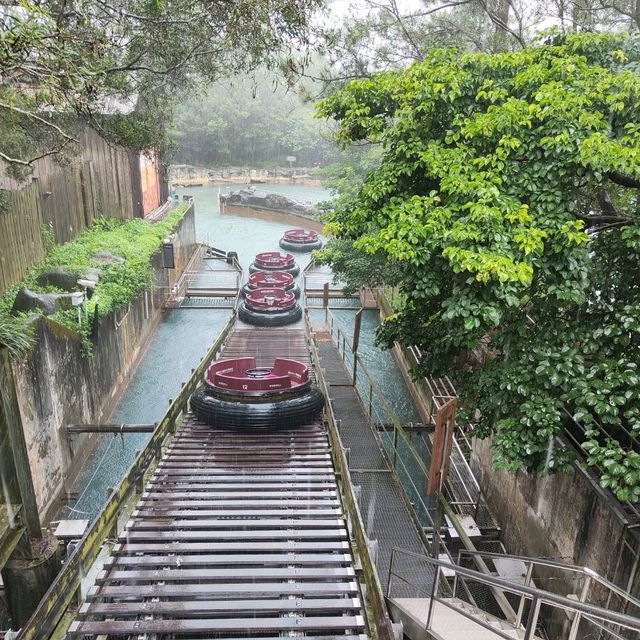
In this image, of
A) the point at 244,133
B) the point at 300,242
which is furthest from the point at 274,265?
the point at 244,133

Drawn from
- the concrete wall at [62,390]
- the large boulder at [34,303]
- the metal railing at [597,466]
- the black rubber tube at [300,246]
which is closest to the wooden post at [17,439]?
the concrete wall at [62,390]

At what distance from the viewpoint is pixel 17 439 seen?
5.12 m

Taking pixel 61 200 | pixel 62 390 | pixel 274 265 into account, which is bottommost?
pixel 274 265

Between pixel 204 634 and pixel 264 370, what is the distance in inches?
261

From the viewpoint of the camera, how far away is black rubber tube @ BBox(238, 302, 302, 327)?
16.4 m

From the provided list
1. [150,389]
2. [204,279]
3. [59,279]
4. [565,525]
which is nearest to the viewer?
[565,525]

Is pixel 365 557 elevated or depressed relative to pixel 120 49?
depressed

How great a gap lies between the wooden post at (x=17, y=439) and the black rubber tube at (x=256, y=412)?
283 cm

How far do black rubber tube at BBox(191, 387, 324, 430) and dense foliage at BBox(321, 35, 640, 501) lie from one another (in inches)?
105

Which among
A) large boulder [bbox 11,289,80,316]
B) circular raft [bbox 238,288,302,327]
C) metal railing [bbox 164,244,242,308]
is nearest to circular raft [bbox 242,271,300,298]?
metal railing [bbox 164,244,242,308]

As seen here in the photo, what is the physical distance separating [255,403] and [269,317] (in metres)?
8.65

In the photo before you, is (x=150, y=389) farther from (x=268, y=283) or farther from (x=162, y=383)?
(x=268, y=283)

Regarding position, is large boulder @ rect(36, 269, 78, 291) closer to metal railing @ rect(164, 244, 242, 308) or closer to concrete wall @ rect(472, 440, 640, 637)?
metal railing @ rect(164, 244, 242, 308)

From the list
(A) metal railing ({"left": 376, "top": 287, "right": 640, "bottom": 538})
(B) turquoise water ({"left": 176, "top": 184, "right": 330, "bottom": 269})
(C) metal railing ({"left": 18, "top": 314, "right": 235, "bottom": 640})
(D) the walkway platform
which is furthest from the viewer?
(B) turquoise water ({"left": 176, "top": 184, "right": 330, "bottom": 269})
